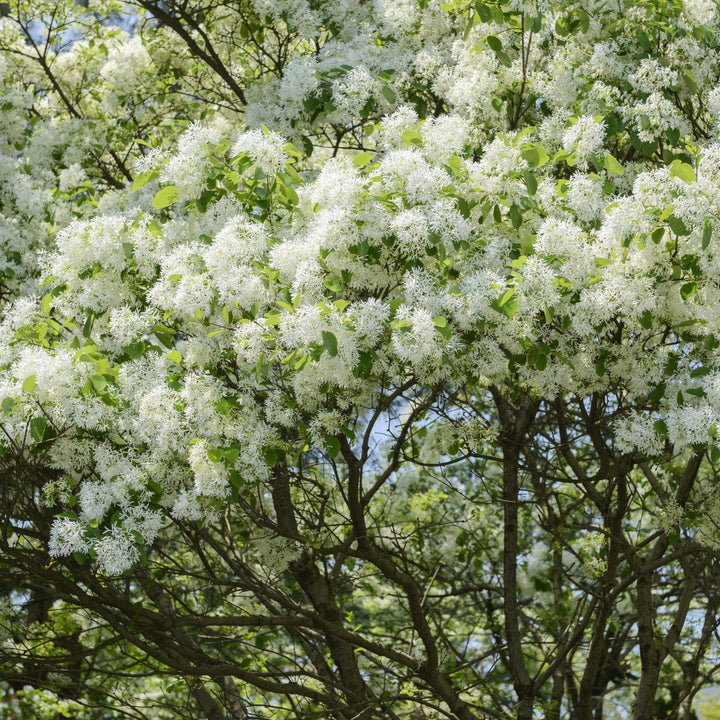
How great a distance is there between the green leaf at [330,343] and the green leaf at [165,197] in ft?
4.25

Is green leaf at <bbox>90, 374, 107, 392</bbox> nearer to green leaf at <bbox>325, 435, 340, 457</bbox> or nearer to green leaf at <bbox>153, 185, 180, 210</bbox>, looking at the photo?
green leaf at <bbox>153, 185, 180, 210</bbox>

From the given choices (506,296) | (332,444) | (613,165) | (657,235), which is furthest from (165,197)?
(657,235)

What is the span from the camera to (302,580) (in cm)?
587

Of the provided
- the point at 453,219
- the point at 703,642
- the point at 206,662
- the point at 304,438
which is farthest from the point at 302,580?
the point at 453,219

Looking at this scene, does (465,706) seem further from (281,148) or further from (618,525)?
(281,148)

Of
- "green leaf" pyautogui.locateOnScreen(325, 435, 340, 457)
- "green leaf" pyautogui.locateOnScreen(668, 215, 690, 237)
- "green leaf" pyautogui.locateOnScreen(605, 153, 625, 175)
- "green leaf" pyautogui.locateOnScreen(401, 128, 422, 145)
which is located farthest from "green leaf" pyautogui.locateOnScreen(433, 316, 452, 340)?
"green leaf" pyautogui.locateOnScreen(605, 153, 625, 175)

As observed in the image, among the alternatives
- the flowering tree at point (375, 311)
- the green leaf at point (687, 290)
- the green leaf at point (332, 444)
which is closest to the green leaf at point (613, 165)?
the flowering tree at point (375, 311)

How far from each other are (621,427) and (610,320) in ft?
1.61

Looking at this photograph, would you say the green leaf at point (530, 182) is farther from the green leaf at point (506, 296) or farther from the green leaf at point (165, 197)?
the green leaf at point (165, 197)

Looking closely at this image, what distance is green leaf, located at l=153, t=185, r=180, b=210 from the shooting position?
4387mm

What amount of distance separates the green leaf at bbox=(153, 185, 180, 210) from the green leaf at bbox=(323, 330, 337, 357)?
1.30m

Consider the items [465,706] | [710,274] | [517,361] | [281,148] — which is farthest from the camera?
[465,706]

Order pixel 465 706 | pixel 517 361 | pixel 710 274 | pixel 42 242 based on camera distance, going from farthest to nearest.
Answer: pixel 42 242, pixel 465 706, pixel 517 361, pixel 710 274

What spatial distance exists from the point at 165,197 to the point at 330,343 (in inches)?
56.2
